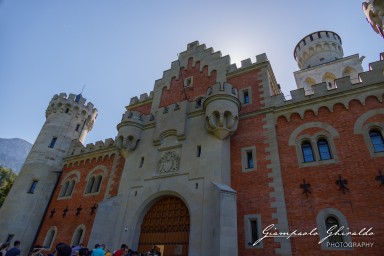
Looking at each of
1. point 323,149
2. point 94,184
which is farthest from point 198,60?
point 94,184

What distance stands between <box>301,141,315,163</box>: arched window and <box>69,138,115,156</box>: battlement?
54.4 feet

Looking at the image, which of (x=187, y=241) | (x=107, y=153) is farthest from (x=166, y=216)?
(x=107, y=153)

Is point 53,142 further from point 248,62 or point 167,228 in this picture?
point 248,62

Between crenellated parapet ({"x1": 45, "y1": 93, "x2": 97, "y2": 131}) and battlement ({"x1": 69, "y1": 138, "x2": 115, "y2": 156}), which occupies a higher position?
crenellated parapet ({"x1": 45, "y1": 93, "x2": 97, "y2": 131})

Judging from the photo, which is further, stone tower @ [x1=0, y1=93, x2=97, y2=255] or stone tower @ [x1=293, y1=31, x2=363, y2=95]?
stone tower @ [x1=293, y1=31, x2=363, y2=95]

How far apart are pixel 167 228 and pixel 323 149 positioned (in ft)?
33.5

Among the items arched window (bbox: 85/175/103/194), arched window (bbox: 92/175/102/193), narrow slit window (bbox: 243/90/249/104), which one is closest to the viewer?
narrow slit window (bbox: 243/90/249/104)

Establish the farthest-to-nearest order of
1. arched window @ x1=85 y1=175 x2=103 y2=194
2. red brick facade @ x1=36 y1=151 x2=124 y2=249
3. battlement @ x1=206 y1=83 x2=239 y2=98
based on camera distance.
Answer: arched window @ x1=85 y1=175 x2=103 y2=194 → red brick facade @ x1=36 y1=151 x2=124 y2=249 → battlement @ x1=206 y1=83 x2=239 y2=98

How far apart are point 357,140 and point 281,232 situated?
6.27 meters

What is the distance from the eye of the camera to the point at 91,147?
24.9 metres

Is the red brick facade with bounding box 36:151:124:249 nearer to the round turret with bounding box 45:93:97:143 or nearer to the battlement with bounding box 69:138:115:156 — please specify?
the battlement with bounding box 69:138:115:156

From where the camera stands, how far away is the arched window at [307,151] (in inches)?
538

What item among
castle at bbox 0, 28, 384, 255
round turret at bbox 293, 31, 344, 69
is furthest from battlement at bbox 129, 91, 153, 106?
round turret at bbox 293, 31, 344, 69

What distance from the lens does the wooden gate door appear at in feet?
45.4
